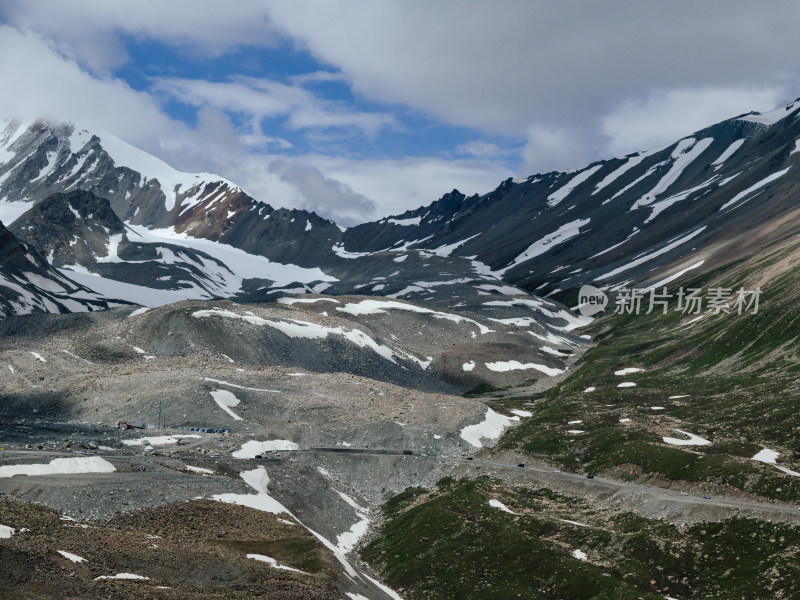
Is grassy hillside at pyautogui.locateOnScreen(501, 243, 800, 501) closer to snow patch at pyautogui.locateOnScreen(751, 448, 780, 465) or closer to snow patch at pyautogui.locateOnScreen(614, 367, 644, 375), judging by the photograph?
snow patch at pyautogui.locateOnScreen(751, 448, 780, 465)

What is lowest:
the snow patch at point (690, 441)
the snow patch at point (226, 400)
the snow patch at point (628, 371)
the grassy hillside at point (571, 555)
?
the grassy hillside at point (571, 555)

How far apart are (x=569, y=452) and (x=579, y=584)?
1756 inches

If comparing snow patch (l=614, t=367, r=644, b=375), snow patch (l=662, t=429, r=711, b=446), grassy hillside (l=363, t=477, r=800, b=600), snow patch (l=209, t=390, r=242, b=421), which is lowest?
grassy hillside (l=363, t=477, r=800, b=600)

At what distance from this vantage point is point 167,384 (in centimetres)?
13262

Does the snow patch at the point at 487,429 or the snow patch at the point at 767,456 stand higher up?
the snow patch at the point at 767,456

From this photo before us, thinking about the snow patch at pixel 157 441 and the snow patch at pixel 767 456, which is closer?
the snow patch at pixel 767 456

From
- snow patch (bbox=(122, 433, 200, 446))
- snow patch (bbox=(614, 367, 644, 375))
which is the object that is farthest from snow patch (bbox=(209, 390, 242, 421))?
snow patch (bbox=(614, 367, 644, 375))

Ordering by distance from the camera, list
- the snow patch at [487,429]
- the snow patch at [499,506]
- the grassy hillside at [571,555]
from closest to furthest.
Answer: the grassy hillside at [571,555]
the snow patch at [499,506]
the snow patch at [487,429]

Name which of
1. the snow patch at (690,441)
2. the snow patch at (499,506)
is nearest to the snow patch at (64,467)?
the snow patch at (499,506)

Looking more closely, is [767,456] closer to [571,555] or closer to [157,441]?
[571,555]

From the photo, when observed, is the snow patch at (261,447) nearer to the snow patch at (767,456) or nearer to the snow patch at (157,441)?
the snow patch at (157,441)

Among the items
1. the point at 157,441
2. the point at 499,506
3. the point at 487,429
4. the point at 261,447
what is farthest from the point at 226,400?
the point at 499,506

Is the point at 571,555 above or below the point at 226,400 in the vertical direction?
below

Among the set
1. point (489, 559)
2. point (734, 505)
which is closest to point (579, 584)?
point (489, 559)
